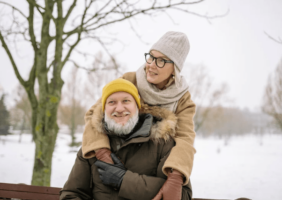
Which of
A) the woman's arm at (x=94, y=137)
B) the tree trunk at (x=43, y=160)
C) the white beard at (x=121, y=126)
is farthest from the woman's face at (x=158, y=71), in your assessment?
the tree trunk at (x=43, y=160)

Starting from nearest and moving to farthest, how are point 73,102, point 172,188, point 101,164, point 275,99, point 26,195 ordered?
point 172,188, point 101,164, point 26,195, point 275,99, point 73,102

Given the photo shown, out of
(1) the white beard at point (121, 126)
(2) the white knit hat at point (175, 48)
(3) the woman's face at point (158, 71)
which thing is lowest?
(1) the white beard at point (121, 126)

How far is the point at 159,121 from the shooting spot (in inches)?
71.3

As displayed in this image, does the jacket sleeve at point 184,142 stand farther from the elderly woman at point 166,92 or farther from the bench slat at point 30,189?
the bench slat at point 30,189

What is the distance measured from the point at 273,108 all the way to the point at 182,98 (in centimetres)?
1008

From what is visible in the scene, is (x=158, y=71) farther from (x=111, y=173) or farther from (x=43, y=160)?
(x=43, y=160)

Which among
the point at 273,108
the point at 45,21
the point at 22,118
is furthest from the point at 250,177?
the point at 22,118

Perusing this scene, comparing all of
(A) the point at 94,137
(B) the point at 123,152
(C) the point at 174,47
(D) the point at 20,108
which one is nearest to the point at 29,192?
(A) the point at 94,137

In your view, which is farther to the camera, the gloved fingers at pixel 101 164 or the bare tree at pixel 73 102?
the bare tree at pixel 73 102

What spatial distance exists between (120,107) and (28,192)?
6.07 ft

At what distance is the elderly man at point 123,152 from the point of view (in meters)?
1.61

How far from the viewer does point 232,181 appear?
9.03m

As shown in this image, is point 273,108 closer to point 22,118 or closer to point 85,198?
point 85,198

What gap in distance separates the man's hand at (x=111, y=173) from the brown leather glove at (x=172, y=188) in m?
0.29
